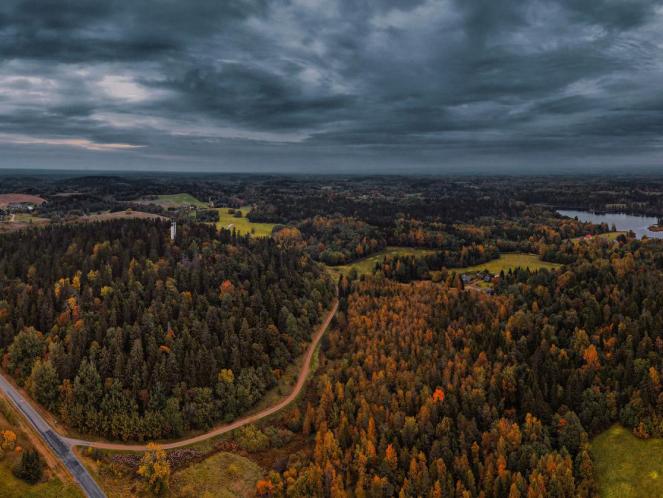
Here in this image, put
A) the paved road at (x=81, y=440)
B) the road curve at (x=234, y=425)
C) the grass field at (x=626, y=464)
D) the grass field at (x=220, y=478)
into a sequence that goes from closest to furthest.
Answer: the grass field at (x=626, y=464), the paved road at (x=81, y=440), the grass field at (x=220, y=478), the road curve at (x=234, y=425)

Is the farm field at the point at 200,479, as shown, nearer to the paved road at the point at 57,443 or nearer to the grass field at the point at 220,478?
the grass field at the point at 220,478

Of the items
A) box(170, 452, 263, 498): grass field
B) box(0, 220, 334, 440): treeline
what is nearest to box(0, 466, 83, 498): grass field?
box(0, 220, 334, 440): treeline

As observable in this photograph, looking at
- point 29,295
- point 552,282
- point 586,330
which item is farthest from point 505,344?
point 29,295

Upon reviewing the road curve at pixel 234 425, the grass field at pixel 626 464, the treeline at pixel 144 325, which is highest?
the treeline at pixel 144 325

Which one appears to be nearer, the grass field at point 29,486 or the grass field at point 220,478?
the grass field at point 29,486

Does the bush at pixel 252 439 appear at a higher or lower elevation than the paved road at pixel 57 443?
lower

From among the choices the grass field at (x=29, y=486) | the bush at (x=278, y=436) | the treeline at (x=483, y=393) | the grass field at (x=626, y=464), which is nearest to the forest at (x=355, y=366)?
the bush at (x=278, y=436)
